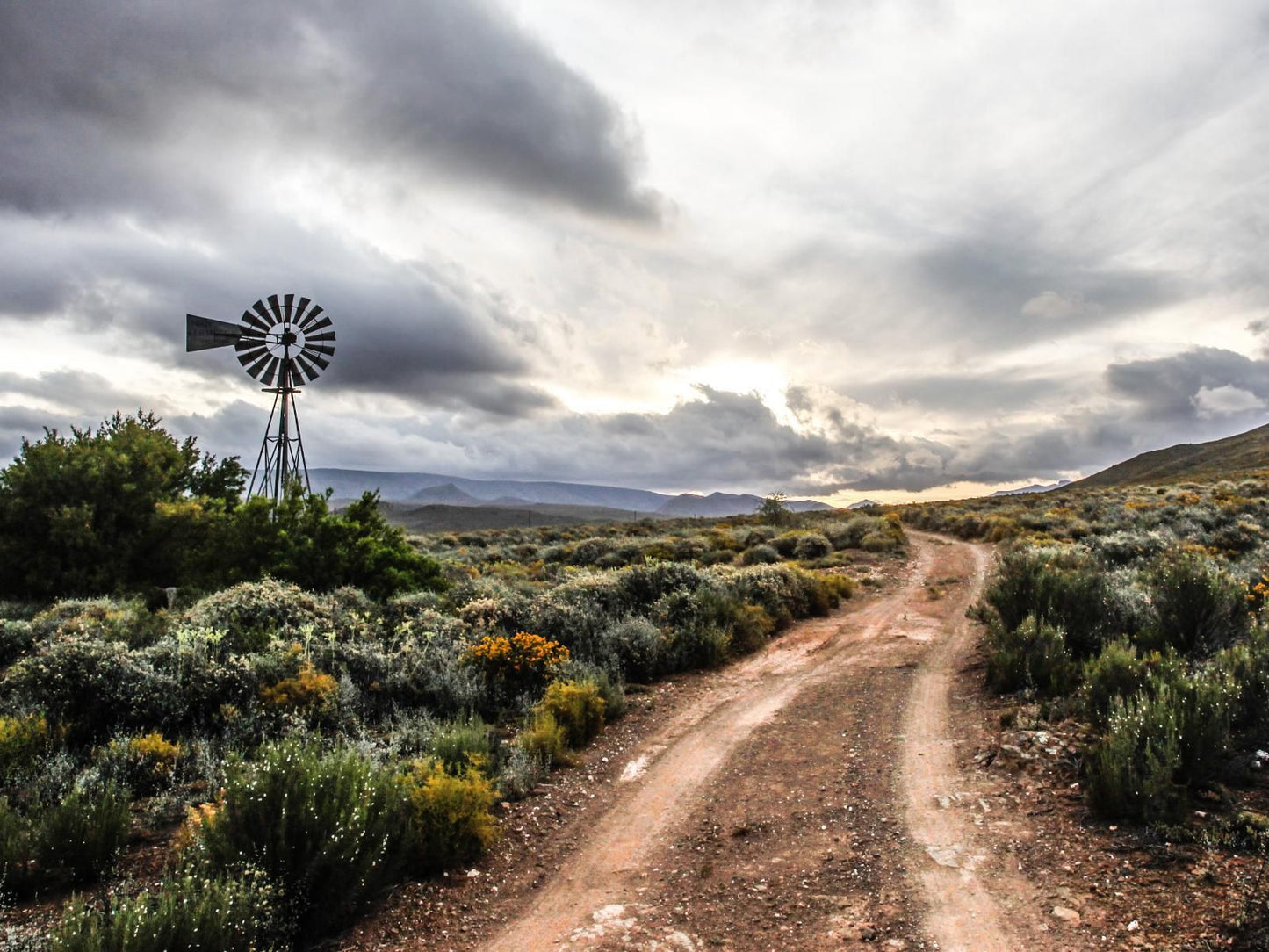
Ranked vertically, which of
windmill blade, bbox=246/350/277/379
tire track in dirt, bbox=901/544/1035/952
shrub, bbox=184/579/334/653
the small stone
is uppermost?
windmill blade, bbox=246/350/277/379

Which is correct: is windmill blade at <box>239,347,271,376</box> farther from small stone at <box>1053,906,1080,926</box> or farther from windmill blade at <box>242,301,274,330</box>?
small stone at <box>1053,906,1080,926</box>

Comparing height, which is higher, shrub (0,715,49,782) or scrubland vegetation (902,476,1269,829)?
scrubland vegetation (902,476,1269,829)

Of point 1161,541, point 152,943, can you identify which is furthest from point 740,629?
point 1161,541

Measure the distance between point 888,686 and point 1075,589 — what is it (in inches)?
135

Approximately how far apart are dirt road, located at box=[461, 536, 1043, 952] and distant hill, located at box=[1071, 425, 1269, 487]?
104964 millimetres

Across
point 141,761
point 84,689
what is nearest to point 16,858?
point 141,761

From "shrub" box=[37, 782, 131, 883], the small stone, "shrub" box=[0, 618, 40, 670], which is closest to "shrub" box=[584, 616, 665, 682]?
"shrub" box=[37, 782, 131, 883]

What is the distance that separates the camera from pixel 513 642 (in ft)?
34.2

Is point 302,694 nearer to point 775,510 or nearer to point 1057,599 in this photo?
point 1057,599

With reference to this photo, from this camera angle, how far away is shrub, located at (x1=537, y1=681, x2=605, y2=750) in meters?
8.60

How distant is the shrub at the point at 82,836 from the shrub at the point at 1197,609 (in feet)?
38.6

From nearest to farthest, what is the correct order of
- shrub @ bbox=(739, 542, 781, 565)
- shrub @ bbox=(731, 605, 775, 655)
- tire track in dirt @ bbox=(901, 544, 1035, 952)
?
tire track in dirt @ bbox=(901, 544, 1035, 952) → shrub @ bbox=(731, 605, 775, 655) → shrub @ bbox=(739, 542, 781, 565)

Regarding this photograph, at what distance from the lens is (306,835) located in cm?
483

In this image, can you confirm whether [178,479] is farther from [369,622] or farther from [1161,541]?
[1161,541]
